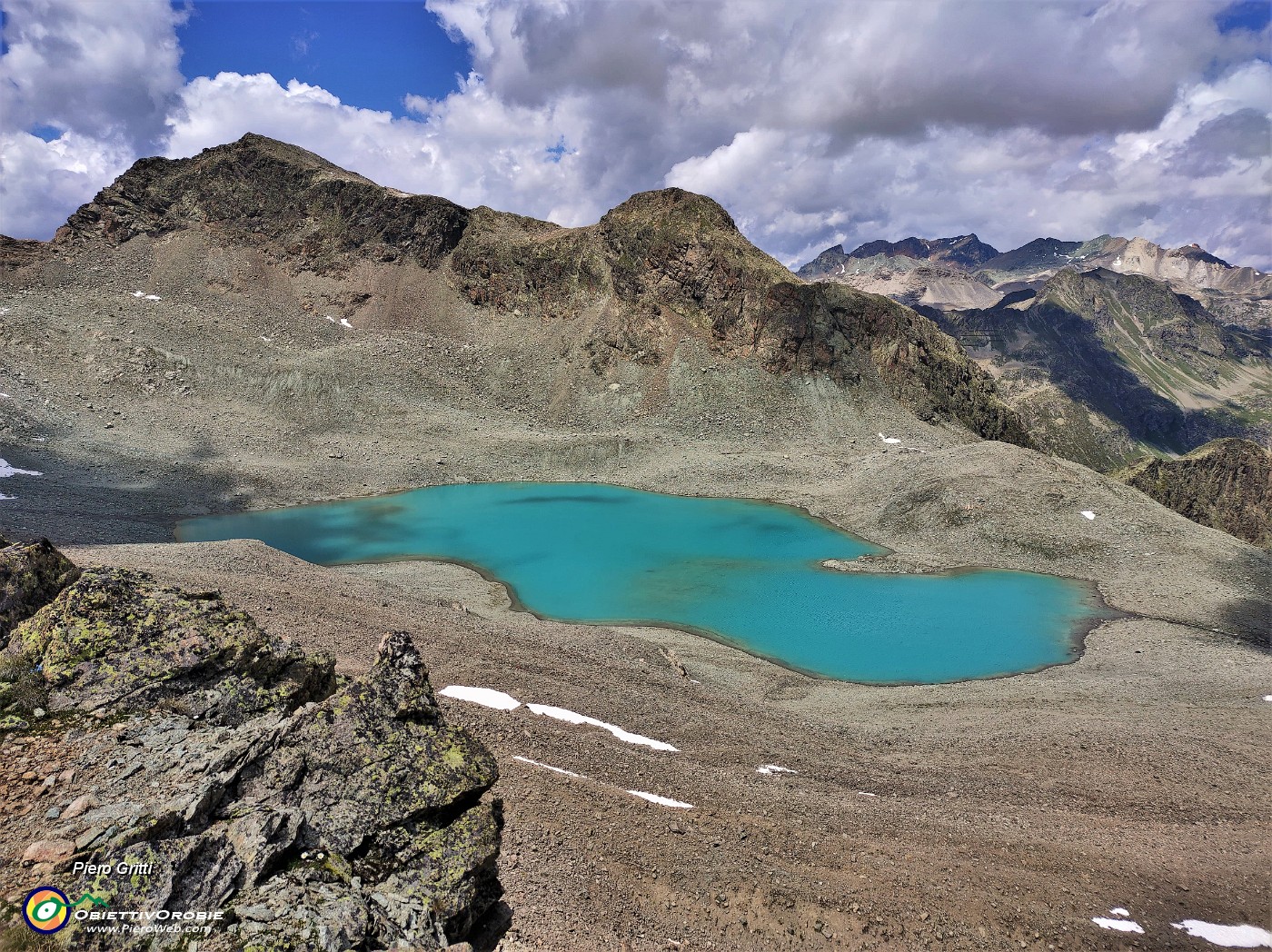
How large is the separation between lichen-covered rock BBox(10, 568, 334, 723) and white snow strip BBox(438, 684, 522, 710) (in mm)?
6020

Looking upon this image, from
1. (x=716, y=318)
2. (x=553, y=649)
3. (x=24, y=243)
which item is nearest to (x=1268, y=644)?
(x=553, y=649)

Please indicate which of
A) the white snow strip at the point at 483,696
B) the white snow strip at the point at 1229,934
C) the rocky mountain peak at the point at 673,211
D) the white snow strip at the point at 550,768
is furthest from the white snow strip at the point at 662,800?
the rocky mountain peak at the point at 673,211

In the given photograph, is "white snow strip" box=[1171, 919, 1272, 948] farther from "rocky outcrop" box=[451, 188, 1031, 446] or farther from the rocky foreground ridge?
"rocky outcrop" box=[451, 188, 1031, 446]

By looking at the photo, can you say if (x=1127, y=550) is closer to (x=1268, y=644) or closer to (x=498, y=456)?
(x=1268, y=644)

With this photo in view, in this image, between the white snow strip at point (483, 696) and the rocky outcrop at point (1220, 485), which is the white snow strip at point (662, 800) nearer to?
the white snow strip at point (483, 696)

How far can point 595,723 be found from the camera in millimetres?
17422

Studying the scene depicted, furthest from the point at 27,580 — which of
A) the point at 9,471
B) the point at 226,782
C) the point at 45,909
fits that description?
the point at 9,471

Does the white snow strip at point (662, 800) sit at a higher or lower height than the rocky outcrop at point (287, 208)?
lower

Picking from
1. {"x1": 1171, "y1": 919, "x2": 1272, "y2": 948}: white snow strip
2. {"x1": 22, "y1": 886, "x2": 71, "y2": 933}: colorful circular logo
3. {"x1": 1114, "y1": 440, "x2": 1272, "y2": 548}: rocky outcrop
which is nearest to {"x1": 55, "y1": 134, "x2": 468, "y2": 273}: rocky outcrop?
{"x1": 22, "y1": 886, "x2": 71, "y2": 933}: colorful circular logo

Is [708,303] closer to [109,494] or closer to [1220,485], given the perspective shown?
[109,494]

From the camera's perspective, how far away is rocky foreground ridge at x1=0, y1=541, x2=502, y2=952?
20.5ft

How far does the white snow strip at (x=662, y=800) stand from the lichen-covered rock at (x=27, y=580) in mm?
11436

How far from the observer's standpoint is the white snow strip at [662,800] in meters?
13.3

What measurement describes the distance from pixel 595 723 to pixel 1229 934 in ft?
43.6
